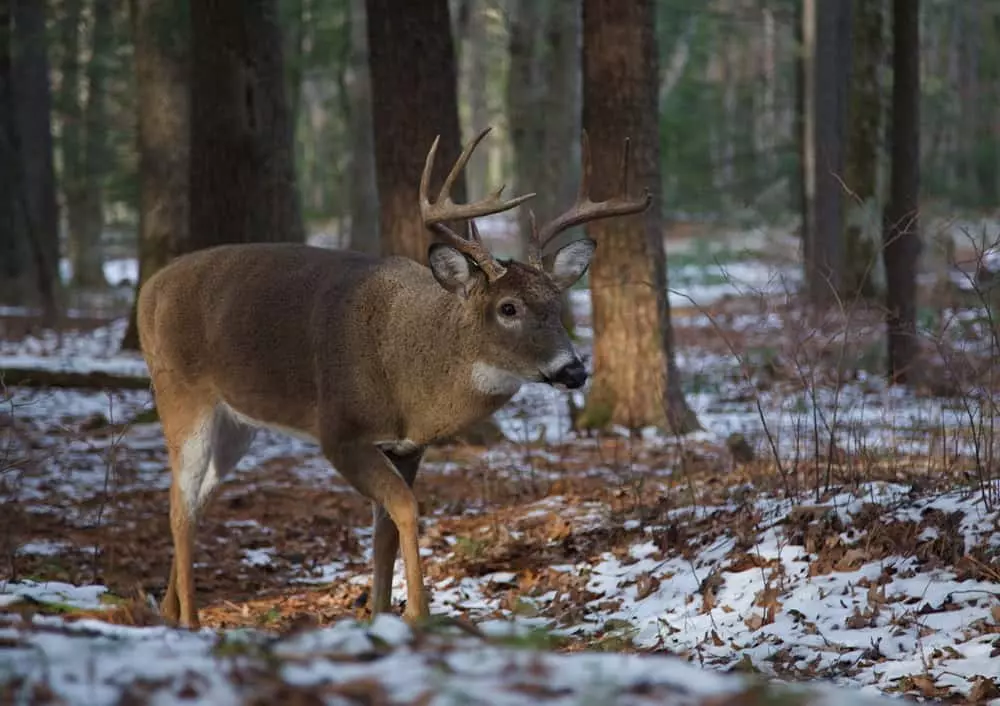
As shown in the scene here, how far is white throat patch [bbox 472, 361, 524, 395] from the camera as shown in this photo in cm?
737

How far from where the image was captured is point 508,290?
290 inches

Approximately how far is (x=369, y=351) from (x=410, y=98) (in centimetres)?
498

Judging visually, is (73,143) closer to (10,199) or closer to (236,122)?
(10,199)

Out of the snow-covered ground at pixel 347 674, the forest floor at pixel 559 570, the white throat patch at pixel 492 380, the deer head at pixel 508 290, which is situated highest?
the deer head at pixel 508 290

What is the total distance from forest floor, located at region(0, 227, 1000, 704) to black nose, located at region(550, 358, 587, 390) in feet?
3.89

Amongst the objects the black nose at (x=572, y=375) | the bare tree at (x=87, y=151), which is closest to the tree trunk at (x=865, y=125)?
the black nose at (x=572, y=375)

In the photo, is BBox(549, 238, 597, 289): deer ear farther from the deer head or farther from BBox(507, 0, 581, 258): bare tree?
BBox(507, 0, 581, 258): bare tree

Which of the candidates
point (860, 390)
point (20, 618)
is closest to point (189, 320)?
point (20, 618)

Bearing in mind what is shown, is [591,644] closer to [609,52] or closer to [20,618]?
[20,618]

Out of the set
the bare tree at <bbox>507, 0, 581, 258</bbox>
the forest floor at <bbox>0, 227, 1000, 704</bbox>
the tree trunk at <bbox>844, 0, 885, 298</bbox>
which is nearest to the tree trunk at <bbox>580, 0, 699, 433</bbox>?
the forest floor at <bbox>0, 227, 1000, 704</bbox>

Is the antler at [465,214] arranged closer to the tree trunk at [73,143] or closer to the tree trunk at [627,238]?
the tree trunk at [627,238]

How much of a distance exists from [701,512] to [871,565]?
172 cm

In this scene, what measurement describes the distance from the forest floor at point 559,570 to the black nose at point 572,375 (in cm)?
118

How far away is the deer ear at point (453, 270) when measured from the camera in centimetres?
735
